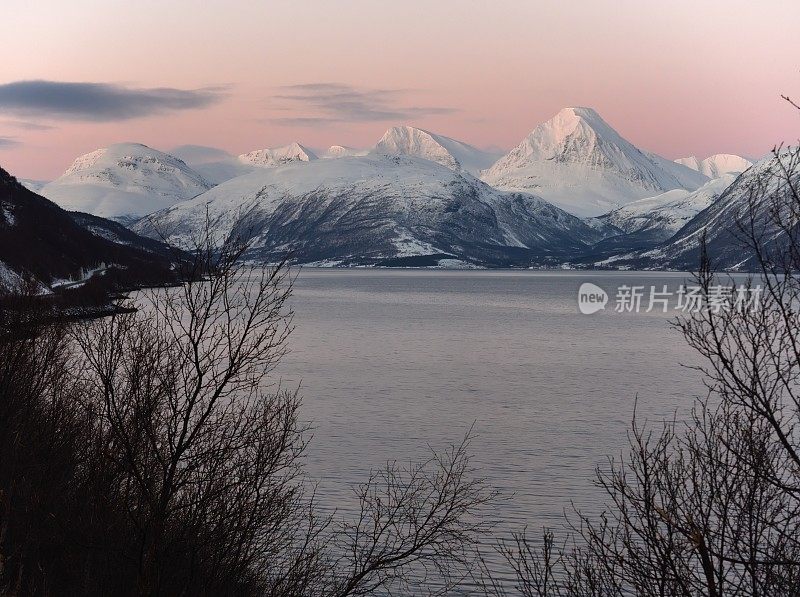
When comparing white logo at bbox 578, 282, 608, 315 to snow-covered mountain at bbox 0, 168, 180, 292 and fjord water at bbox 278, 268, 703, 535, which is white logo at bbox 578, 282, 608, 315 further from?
snow-covered mountain at bbox 0, 168, 180, 292

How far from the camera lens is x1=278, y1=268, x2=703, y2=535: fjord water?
34.7 metres

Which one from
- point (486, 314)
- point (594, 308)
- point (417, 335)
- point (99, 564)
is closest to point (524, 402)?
point (99, 564)

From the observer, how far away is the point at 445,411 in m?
49.5

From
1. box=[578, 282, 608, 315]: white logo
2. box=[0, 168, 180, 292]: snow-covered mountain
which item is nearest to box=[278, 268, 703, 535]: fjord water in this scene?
box=[0, 168, 180, 292]: snow-covered mountain

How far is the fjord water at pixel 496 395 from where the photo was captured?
34719mm

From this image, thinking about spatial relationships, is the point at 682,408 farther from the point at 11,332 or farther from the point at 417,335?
the point at 417,335

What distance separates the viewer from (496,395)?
55.6 metres

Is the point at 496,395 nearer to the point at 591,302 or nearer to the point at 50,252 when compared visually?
the point at 50,252

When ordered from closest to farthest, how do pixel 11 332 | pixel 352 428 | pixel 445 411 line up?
1. pixel 11 332
2. pixel 352 428
3. pixel 445 411

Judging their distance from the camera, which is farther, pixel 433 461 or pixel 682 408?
pixel 682 408

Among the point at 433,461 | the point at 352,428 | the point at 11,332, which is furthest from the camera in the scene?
the point at 352,428

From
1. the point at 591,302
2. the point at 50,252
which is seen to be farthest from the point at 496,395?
the point at 591,302

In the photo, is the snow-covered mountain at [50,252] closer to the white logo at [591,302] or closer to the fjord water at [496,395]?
the fjord water at [496,395]

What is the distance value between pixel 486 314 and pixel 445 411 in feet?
268
